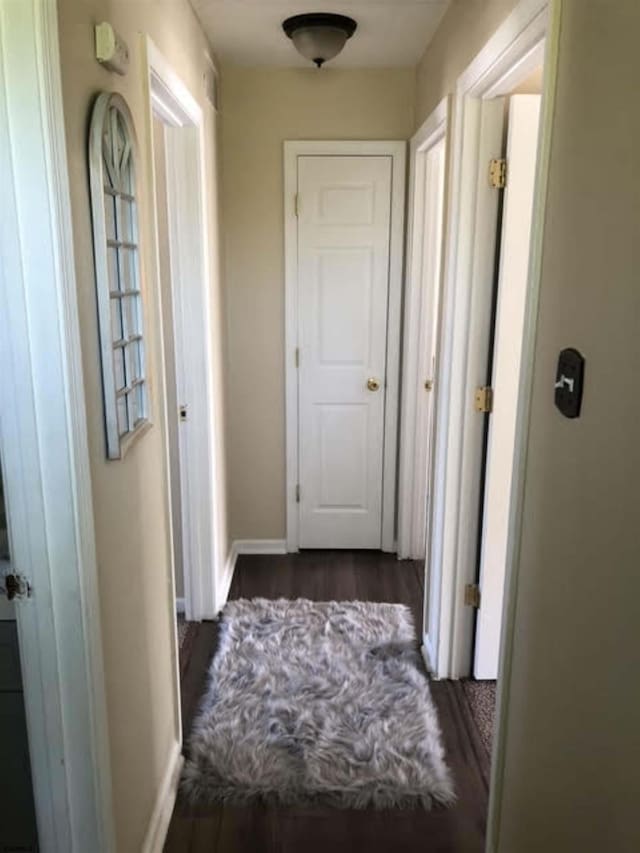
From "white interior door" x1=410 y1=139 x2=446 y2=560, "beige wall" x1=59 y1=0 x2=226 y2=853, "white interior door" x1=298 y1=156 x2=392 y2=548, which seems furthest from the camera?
"white interior door" x1=298 y1=156 x2=392 y2=548

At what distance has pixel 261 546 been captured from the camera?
379cm

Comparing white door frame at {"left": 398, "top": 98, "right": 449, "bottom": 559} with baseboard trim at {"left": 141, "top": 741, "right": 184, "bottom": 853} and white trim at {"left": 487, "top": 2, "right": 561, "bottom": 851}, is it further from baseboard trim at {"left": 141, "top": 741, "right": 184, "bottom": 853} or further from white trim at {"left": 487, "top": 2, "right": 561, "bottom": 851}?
baseboard trim at {"left": 141, "top": 741, "right": 184, "bottom": 853}

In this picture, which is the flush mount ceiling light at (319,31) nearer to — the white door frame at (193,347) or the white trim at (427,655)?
the white door frame at (193,347)

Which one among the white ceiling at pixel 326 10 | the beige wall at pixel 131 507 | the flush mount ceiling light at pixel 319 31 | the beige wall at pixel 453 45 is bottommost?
the beige wall at pixel 131 507

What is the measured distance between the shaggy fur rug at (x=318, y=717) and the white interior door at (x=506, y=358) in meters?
0.40

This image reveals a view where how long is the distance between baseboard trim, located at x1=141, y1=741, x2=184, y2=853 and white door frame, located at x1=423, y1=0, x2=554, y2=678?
105 centimetres

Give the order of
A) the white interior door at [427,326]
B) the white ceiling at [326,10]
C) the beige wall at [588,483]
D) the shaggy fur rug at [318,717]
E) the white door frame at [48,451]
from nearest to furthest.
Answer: the beige wall at [588,483] < the white door frame at [48,451] < the shaggy fur rug at [318,717] < the white ceiling at [326,10] < the white interior door at [427,326]

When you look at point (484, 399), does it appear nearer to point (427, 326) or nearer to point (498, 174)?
point (498, 174)

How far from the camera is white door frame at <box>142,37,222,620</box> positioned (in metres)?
2.62

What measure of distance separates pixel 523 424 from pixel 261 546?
248 centimetres

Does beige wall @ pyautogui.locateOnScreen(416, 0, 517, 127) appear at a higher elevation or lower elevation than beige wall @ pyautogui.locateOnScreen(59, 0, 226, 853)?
higher

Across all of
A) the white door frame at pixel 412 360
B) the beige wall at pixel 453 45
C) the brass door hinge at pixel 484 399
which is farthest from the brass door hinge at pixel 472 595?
the beige wall at pixel 453 45

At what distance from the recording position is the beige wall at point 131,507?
4.34 ft

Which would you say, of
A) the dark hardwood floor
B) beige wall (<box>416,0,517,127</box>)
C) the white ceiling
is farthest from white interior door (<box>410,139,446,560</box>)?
the dark hardwood floor
